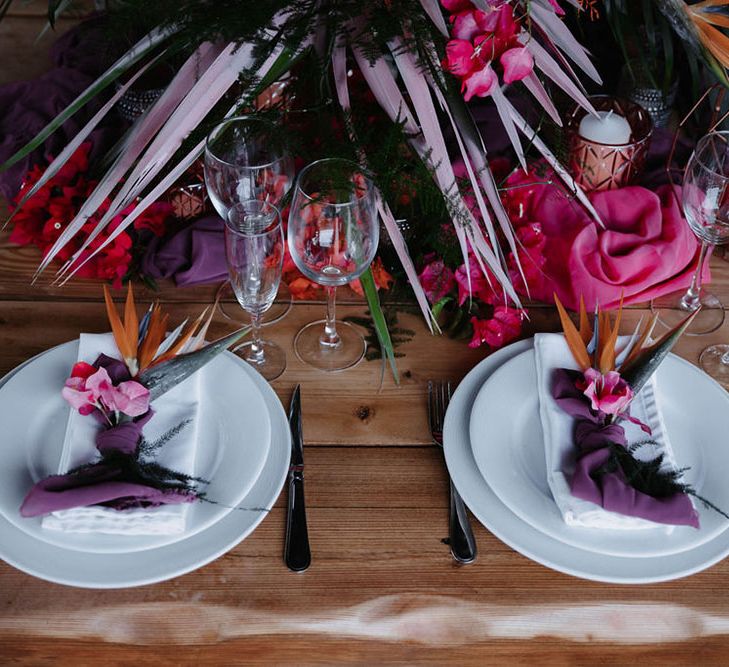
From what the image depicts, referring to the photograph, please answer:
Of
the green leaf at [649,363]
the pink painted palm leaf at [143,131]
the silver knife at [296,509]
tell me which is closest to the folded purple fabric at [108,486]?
the silver knife at [296,509]

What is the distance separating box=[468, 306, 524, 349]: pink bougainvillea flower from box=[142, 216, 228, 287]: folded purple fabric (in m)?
0.32

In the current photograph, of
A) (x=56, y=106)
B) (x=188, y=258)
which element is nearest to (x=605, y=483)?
(x=188, y=258)

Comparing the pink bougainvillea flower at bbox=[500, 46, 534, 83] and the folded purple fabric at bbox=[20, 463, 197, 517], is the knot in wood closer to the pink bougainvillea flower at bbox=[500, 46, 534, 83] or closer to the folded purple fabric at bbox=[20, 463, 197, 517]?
the folded purple fabric at bbox=[20, 463, 197, 517]

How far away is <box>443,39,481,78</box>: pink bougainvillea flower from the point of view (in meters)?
0.87

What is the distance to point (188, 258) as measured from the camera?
1.08 meters

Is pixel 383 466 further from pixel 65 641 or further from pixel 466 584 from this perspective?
pixel 65 641

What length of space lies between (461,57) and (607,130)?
328 mm

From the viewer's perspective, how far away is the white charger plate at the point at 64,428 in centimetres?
75

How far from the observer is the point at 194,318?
1.04m

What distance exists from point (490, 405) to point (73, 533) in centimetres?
42

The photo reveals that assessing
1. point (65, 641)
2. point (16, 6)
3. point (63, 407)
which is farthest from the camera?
point (16, 6)

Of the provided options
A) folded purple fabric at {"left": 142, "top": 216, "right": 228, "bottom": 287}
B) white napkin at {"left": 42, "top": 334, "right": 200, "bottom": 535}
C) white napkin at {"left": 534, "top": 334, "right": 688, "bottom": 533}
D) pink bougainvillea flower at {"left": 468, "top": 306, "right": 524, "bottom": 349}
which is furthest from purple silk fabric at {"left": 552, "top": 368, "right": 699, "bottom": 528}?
folded purple fabric at {"left": 142, "top": 216, "right": 228, "bottom": 287}

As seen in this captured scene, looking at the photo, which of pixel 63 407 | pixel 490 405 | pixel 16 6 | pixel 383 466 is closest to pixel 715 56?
pixel 490 405

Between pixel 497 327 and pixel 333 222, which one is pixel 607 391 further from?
pixel 333 222
